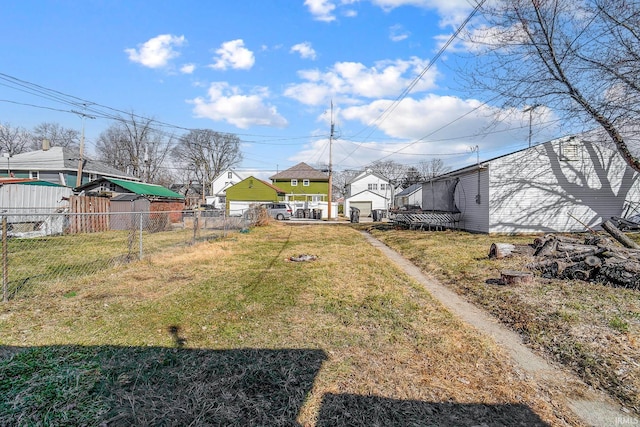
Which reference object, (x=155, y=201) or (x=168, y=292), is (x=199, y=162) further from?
(x=168, y=292)

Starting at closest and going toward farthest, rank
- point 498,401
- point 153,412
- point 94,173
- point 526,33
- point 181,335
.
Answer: point 153,412, point 498,401, point 181,335, point 526,33, point 94,173

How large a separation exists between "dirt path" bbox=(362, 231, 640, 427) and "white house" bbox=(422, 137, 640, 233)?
1175 cm

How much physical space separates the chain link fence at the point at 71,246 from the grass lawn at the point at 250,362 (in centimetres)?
111

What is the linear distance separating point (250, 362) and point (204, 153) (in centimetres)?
5739

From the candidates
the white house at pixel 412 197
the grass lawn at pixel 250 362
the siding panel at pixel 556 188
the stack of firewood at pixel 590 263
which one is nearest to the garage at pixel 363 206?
the white house at pixel 412 197

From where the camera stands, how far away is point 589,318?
4.38 metres

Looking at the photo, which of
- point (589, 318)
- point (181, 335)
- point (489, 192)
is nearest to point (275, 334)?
point (181, 335)

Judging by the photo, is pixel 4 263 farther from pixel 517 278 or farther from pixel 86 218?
pixel 86 218

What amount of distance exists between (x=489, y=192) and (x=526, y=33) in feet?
21.4

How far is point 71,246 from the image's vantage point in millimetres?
11227

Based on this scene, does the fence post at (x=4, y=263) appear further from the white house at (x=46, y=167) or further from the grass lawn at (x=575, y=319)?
the white house at (x=46, y=167)

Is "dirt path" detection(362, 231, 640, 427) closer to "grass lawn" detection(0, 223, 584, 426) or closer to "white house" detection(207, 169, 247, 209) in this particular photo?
"grass lawn" detection(0, 223, 584, 426)

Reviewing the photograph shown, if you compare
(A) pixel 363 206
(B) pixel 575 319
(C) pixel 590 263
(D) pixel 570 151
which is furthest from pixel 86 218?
(A) pixel 363 206

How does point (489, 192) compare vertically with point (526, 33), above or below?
below
